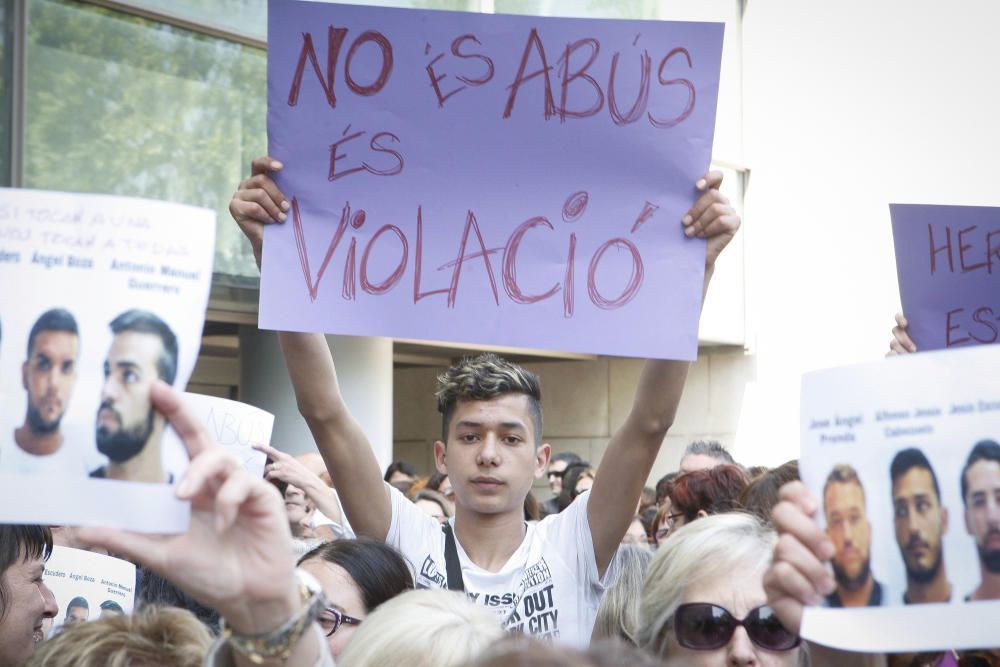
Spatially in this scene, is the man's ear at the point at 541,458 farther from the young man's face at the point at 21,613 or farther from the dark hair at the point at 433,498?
the dark hair at the point at 433,498

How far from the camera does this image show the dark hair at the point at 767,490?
124 inches

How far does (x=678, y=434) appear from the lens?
1470 centimetres

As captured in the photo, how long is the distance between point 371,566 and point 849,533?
1451mm

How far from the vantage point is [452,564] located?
10.6 ft

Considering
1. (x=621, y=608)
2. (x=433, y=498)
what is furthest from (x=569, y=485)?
(x=621, y=608)

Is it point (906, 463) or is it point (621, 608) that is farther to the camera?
point (621, 608)

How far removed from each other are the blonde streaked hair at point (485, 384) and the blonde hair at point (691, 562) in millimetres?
1087

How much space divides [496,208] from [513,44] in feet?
1.11

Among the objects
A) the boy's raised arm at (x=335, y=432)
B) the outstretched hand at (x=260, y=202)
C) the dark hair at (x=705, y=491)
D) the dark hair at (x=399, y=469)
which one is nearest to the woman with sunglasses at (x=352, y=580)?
the boy's raised arm at (x=335, y=432)

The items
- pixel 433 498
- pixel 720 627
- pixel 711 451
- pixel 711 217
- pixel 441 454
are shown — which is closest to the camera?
pixel 720 627

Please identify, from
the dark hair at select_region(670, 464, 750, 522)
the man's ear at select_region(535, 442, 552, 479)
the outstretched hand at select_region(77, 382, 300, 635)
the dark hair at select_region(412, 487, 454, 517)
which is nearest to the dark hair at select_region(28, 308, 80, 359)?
the outstretched hand at select_region(77, 382, 300, 635)

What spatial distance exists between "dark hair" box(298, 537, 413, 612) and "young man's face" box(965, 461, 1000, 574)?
1.49m

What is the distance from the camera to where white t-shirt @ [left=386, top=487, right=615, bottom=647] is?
10.1ft

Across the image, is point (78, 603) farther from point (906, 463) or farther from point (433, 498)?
point (433, 498)
